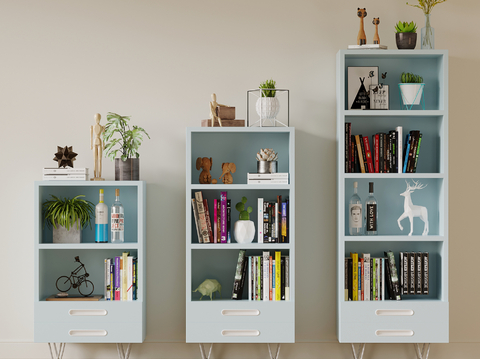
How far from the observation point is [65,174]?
2305 millimetres

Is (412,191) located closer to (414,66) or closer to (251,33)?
(414,66)

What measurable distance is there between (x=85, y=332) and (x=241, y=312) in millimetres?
849

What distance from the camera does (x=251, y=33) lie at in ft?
8.39

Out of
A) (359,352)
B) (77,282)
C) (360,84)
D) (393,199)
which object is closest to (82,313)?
(77,282)

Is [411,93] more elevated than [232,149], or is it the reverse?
[411,93]

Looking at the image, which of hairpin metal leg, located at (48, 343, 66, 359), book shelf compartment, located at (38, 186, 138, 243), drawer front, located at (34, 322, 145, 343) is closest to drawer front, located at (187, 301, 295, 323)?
drawer front, located at (34, 322, 145, 343)

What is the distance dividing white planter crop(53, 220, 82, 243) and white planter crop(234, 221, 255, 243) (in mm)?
894

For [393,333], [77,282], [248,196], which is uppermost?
[248,196]

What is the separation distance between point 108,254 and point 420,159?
6.36ft

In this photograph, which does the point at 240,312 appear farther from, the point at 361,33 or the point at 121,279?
the point at 361,33

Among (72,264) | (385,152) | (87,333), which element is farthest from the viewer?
(72,264)

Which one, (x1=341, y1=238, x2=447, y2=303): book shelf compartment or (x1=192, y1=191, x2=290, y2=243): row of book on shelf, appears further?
(x1=341, y1=238, x2=447, y2=303): book shelf compartment

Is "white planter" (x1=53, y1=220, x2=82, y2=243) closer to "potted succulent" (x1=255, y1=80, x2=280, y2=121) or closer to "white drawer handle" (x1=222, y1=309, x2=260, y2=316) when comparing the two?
"white drawer handle" (x1=222, y1=309, x2=260, y2=316)

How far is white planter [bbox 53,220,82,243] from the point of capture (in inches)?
92.6
